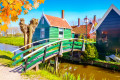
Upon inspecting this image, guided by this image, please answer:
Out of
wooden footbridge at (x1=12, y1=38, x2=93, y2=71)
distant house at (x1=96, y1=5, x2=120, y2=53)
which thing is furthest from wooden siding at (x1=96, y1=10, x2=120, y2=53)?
wooden footbridge at (x1=12, y1=38, x2=93, y2=71)

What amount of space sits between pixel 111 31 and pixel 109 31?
206 millimetres

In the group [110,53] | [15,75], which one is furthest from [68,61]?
[15,75]

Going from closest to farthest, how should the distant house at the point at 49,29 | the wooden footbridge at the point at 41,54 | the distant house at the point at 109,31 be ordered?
1. the wooden footbridge at the point at 41,54
2. the distant house at the point at 109,31
3. the distant house at the point at 49,29

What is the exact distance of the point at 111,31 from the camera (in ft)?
36.5

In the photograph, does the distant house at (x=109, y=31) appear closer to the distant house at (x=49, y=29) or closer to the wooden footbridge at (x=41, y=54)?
the wooden footbridge at (x=41, y=54)

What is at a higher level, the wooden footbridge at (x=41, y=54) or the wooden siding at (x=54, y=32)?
the wooden siding at (x=54, y=32)

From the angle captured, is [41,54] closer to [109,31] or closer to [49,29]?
[109,31]

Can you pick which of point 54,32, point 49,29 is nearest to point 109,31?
point 54,32

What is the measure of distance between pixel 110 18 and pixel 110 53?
150 inches

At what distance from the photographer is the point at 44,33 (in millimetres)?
17453

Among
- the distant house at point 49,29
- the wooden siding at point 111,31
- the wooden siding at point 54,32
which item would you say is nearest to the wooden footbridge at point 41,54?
the wooden siding at point 111,31

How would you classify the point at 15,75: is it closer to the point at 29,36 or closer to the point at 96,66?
the point at 29,36

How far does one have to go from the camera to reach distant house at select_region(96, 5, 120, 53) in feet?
35.1

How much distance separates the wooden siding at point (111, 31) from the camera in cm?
1069
